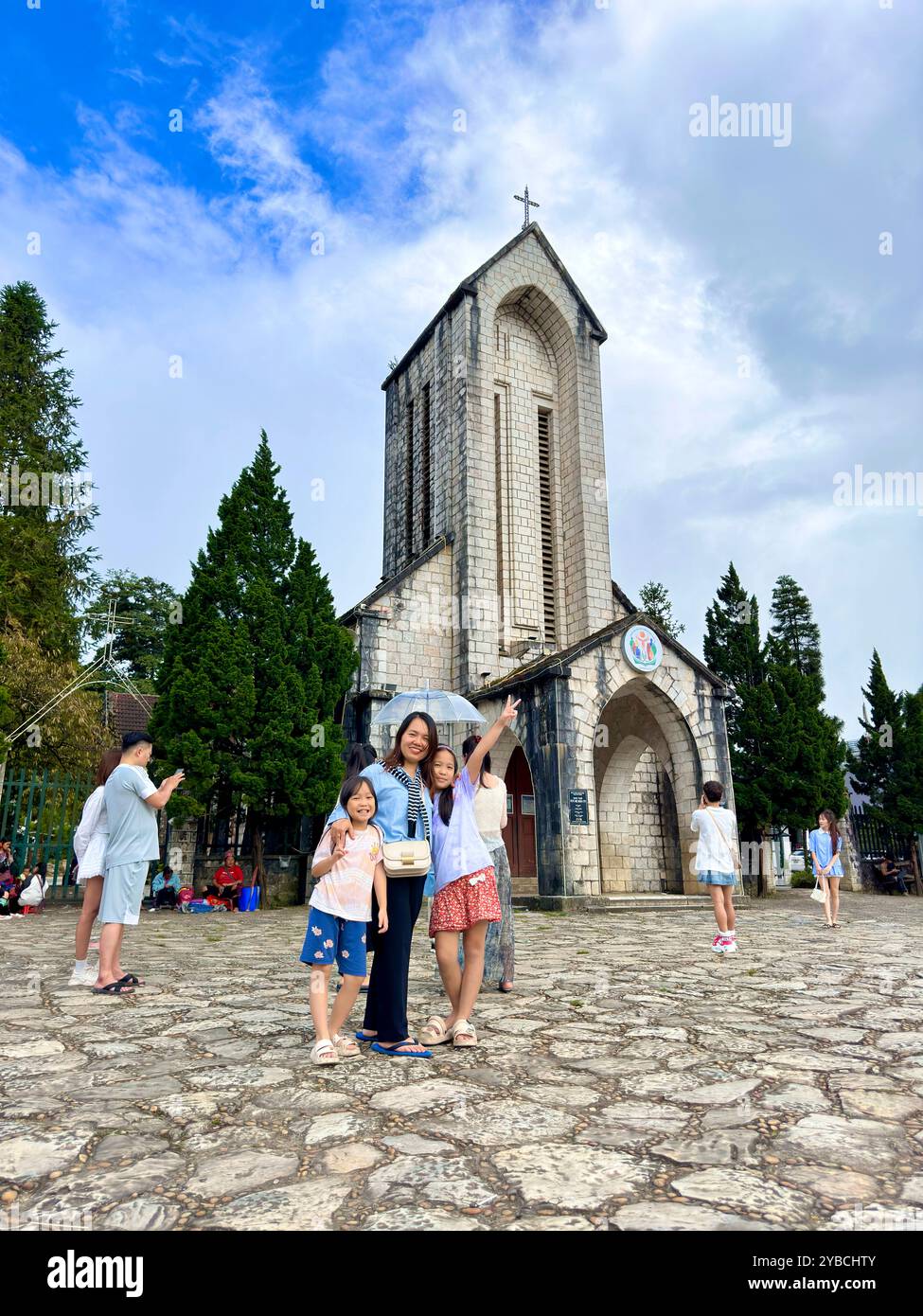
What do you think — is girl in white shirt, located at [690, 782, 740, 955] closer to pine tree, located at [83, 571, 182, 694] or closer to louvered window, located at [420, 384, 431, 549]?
louvered window, located at [420, 384, 431, 549]

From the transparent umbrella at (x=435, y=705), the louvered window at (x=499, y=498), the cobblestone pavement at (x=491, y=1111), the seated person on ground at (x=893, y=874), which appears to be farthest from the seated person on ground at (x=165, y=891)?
the seated person on ground at (x=893, y=874)

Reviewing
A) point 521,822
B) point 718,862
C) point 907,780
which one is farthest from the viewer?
point 907,780

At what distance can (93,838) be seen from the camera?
610 cm

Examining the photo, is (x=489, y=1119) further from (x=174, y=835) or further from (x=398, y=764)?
(x=174, y=835)

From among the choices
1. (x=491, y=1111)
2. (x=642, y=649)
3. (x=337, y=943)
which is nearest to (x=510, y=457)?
(x=642, y=649)

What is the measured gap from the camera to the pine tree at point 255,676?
603 inches

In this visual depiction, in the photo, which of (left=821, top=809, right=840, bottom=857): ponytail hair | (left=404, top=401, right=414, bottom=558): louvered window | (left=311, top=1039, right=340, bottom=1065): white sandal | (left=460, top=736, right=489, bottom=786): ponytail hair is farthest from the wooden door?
(left=311, top=1039, right=340, bottom=1065): white sandal

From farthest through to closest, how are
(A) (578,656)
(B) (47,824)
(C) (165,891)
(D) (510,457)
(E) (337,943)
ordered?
(D) (510,457)
(B) (47,824)
(C) (165,891)
(A) (578,656)
(E) (337,943)

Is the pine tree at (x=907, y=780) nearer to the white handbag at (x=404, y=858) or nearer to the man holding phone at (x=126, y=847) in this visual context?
the man holding phone at (x=126, y=847)

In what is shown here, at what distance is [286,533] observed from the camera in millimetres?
17531

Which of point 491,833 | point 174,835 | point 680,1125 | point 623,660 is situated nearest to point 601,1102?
point 680,1125

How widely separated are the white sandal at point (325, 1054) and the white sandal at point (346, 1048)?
0.16 m

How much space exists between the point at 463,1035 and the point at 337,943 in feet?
2.75

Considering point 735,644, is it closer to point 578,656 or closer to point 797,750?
point 797,750
